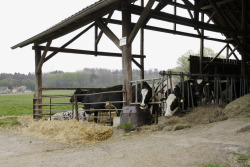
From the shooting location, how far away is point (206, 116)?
714 cm

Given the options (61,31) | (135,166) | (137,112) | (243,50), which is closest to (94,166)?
(135,166)

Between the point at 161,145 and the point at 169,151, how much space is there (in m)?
0.45

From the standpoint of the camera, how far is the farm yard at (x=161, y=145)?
4.17 meters

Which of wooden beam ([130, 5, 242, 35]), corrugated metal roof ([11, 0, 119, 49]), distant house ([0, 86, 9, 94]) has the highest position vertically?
wooden beam ([130, 5, 242, 35])

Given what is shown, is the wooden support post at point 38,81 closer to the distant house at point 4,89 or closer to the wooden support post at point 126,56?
the wooden support post at point 126,56

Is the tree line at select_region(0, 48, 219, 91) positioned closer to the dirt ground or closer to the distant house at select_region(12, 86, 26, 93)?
the distant house at select_region(12, 86, 26, 93)

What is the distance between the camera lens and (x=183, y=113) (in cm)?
829

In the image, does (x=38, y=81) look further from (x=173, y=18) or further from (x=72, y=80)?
(x=72, y=80)

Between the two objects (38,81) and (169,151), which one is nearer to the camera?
(169,151)

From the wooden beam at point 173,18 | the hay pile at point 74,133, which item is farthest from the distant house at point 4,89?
the wooden beam at point 173,18

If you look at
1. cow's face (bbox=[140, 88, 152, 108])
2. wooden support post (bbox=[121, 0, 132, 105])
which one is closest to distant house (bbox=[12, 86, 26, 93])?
cow's face (bbox=[140, 88, 152, 108])

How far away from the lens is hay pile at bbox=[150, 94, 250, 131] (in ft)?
22.1

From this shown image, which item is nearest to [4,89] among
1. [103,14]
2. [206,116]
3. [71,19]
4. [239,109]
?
[71,19]

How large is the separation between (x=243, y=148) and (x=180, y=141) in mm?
1171
